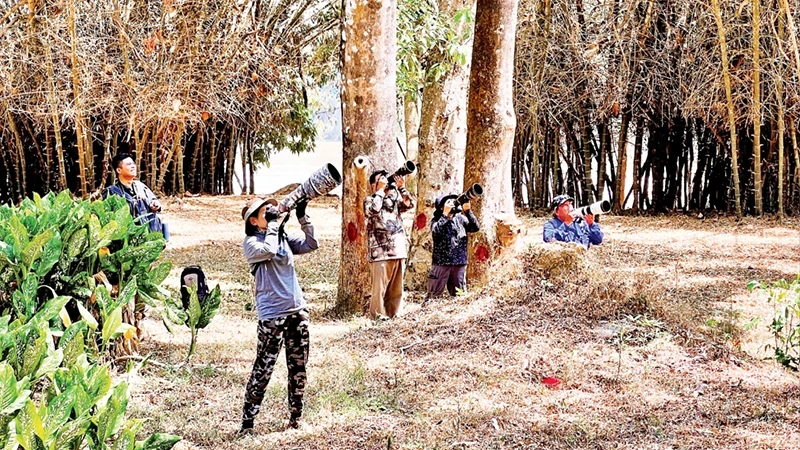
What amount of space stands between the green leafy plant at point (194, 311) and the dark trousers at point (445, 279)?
6.31 ft

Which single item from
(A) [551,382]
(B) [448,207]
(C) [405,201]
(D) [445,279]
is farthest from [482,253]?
(A) [551,382]

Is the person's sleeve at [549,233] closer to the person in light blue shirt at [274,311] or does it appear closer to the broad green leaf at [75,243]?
the person in light blue shirt at [274,311]

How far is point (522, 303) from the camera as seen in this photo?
212 inches

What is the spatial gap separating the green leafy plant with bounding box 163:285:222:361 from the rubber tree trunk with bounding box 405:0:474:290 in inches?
114

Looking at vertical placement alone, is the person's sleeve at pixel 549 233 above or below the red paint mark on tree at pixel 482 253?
above

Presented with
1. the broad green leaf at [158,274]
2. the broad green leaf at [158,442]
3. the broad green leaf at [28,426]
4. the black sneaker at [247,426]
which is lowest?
the black sneaker at [247,426]

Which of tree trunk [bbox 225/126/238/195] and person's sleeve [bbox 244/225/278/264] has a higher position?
tree trunk [bbox 225/126/238/195]

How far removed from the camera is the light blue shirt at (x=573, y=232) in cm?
615

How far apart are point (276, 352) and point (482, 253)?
10.0 ft

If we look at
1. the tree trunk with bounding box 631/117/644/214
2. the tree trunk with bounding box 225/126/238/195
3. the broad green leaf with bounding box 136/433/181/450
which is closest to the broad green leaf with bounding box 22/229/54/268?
the broad green leaf with bounding box 136/433/181/450

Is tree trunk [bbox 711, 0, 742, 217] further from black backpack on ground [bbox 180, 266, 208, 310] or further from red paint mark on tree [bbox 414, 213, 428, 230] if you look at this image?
black backpack on ground [bbox 180, 266, 208, 310]

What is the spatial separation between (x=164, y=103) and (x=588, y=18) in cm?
543

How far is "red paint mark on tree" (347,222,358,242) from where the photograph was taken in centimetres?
648

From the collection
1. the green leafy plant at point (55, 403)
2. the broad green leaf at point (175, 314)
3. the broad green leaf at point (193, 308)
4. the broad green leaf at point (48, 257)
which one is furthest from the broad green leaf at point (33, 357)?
the broad green leaf at point (175, 314)
